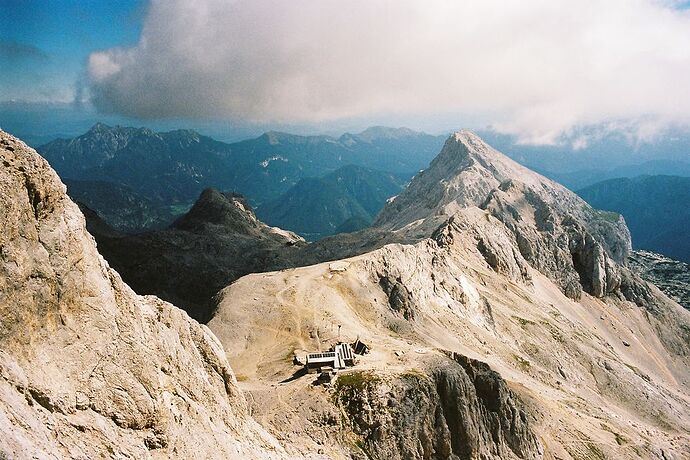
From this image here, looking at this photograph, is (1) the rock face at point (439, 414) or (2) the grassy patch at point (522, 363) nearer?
(1) the rock face at point (439, 414)

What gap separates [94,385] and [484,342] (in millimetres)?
84068

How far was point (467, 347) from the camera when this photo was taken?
8681cm

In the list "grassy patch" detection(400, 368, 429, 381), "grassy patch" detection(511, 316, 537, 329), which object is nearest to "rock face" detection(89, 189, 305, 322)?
"grassy patch" detection(511, 316, 537, 329)

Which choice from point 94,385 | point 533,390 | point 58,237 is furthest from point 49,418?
point 533,390

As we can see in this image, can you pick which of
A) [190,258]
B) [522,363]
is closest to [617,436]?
[522,363]

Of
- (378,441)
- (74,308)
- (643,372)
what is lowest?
(643,372)

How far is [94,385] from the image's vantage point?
899 inches

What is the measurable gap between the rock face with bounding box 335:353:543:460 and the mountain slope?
149mm

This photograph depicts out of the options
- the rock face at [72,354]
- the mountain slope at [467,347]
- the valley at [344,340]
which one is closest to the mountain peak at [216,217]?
the valley at [344,340]

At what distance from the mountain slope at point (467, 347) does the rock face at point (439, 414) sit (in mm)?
149

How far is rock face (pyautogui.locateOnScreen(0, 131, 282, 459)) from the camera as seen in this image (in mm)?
19906

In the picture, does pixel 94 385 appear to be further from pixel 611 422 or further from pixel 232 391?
pixel 611 422

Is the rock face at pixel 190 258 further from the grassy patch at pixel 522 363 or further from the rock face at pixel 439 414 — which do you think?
the rock face at pixel 439 414

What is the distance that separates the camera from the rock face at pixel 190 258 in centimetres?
13262
